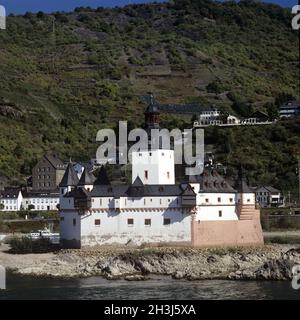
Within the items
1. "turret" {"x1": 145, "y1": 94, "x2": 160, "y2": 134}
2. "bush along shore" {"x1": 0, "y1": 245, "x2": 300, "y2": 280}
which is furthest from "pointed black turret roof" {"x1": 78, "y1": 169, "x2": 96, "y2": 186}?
"bush along shore" {"x1": 0, "y1": 245, "x2": 300, "y2": 280}

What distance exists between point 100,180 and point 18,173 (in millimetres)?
38956

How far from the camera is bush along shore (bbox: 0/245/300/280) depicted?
50.7 m

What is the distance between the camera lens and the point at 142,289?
46438mm

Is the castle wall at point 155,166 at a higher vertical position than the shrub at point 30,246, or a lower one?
higher

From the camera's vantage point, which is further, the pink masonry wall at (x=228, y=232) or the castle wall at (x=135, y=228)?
the pink masonry wall at (x=228, y=232)

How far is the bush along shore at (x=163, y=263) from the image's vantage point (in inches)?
1996

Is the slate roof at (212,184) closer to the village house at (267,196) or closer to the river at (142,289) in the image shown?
the river at (142,289)

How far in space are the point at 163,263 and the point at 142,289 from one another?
7.24 meters

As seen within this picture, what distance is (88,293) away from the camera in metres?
44.9

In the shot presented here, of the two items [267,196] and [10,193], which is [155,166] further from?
[10,193]

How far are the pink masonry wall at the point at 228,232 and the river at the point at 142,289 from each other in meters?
7.49

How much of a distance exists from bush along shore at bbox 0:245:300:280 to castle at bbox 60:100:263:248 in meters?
1.60

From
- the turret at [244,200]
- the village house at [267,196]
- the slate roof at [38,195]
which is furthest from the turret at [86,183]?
the slate roof at [38,195]
